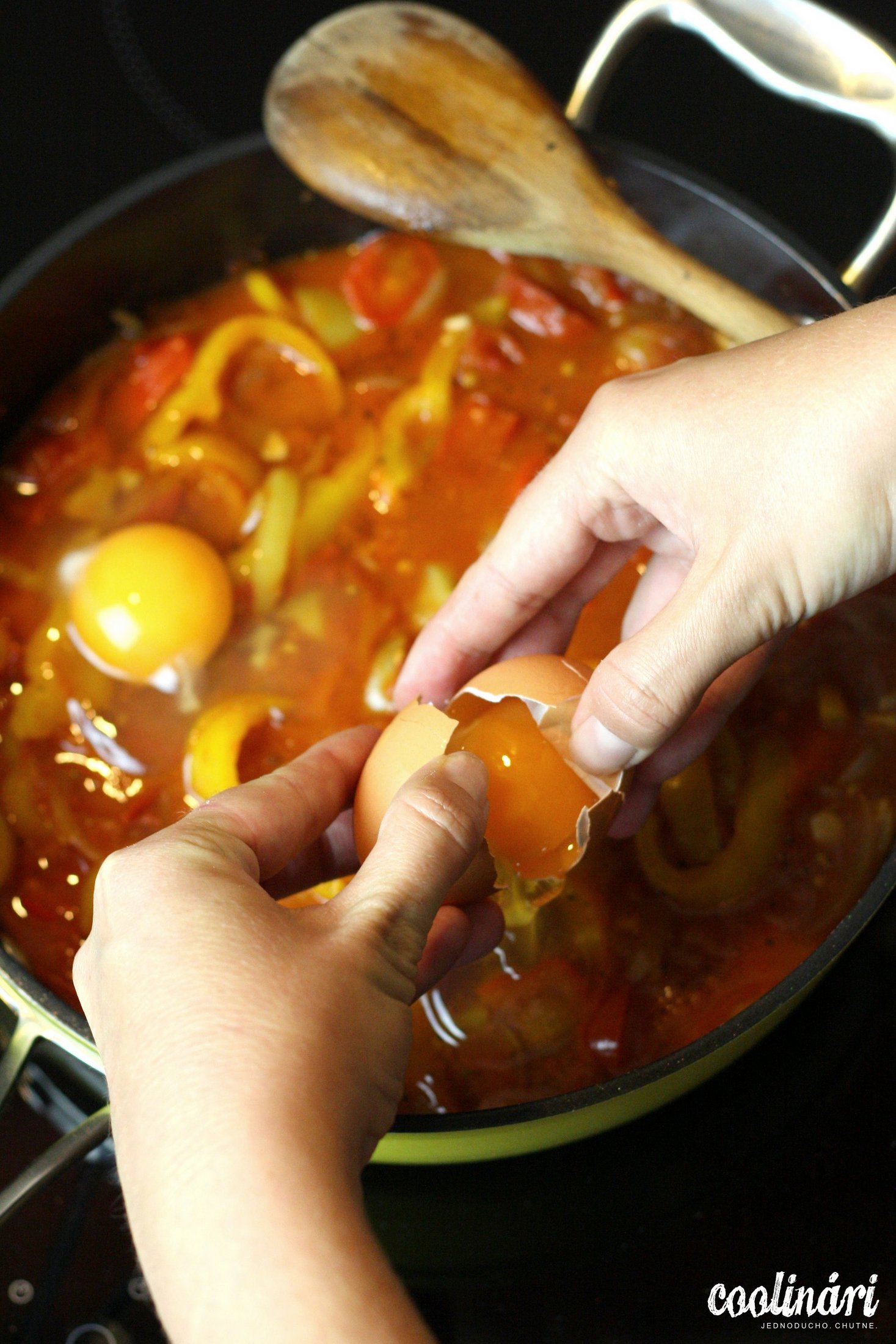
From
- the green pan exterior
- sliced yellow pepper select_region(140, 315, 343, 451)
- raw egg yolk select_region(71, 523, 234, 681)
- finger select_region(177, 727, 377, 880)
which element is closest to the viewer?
finger select_region(177, 727, 377, 880)

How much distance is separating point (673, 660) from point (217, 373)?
4.49ft

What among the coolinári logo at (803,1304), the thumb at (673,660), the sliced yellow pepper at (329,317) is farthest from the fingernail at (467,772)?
the sliced yellow pepper at (329,317)

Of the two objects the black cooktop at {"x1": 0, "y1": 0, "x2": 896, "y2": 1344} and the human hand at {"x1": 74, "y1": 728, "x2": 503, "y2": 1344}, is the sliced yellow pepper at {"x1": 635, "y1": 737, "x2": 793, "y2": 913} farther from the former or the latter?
the human hand at {"x1": 74, "y1": 728, "x2": 503, "y2": 1344}

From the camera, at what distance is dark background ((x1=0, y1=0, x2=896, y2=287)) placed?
2703mm

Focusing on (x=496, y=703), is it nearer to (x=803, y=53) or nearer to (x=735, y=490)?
(x=735, y=490)

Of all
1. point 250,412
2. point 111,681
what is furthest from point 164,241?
point 111,681

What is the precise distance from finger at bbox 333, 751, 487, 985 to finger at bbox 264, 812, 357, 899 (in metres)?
0.42

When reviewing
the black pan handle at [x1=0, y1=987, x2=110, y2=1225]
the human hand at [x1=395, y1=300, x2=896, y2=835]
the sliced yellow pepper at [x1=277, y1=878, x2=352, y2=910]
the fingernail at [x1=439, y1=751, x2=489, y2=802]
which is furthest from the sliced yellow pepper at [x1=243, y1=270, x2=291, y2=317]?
the black pan handle at [x1=0, y1=987, x2=110, y2=1225]

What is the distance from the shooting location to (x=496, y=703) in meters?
1.67

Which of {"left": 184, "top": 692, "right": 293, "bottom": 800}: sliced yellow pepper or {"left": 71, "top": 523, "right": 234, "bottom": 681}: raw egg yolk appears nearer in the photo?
{"left": 184, "top": 692, "right": 293, "bottom": 800}: sliced yellow pepper

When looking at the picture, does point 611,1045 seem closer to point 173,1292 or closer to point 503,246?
point 173,1292

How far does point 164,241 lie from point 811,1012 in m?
2.00

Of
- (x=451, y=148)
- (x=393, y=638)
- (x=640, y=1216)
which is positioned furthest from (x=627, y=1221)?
(x=451, y=148)

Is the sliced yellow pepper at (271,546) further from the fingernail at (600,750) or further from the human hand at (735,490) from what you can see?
the fingernail at (600,750)
